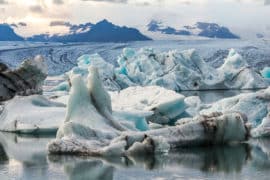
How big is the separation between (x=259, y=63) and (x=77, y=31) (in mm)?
58052

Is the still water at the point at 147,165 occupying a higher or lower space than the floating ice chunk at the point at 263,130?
higher

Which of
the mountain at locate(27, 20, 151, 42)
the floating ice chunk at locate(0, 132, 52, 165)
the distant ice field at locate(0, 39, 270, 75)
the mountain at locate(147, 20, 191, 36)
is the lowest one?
the mountain at locate(147, 20, 191, 36)

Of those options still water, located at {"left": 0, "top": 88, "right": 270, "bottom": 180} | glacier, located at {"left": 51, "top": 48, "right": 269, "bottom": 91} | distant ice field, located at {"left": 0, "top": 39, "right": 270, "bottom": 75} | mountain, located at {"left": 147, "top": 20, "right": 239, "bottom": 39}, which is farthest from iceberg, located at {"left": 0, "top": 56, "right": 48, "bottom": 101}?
mountain, located at {"left": 147, "top": 20, "right": 239, "bottom": 39}

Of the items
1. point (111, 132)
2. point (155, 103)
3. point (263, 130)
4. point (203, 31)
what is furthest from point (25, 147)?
point (203, 31)

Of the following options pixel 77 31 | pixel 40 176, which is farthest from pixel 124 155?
pixel 77 31

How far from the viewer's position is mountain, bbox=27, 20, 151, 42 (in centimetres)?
8900

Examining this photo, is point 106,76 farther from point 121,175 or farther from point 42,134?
point 121,175

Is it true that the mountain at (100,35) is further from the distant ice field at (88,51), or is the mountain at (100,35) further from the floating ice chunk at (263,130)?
the floating ice chunk at (263,130)

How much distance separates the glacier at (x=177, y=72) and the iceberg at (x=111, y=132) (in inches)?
650

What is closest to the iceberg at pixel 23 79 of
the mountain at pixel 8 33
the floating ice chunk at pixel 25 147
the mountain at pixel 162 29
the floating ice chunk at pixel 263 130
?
the floating ice chunk at pixel 25 147

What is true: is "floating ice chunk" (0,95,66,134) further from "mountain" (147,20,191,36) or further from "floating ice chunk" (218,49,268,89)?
"mountain" (147,20,191,36)

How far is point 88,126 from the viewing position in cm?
1038

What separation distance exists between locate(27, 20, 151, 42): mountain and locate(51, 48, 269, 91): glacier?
56014 mm

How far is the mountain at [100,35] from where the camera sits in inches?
3504
